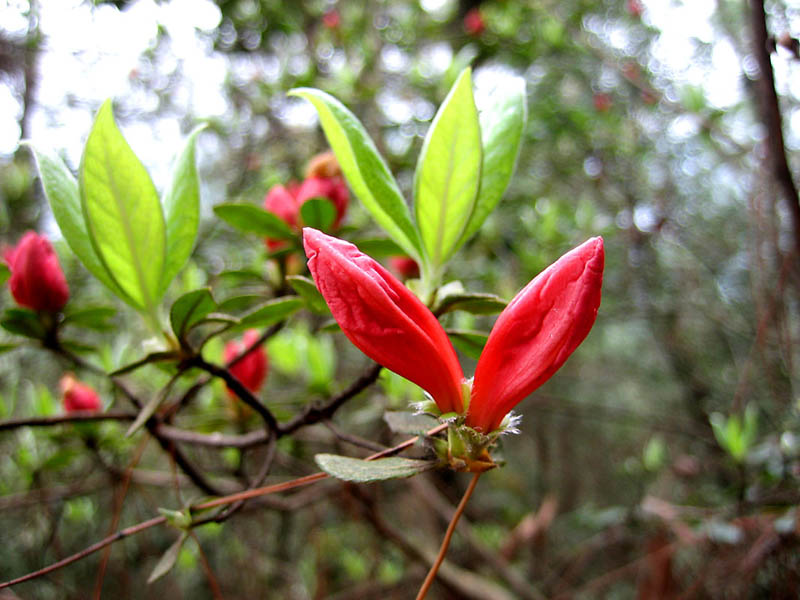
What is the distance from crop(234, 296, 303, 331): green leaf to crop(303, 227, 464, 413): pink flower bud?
0.54ft

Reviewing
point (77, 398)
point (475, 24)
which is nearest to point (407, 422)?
point (77, 398)

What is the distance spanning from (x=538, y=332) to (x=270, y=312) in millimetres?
281

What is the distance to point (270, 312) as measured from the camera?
0.55m

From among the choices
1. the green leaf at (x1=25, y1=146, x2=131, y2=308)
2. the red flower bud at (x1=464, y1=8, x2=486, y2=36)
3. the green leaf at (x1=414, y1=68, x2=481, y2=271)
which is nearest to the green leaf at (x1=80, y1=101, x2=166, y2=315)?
the green leaf at (x1=25, y1=146, x2=131, y2=308)

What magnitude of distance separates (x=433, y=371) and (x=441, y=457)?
0.07m

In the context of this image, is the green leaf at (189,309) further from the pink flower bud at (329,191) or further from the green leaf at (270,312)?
the pink flower bud at (329,191)

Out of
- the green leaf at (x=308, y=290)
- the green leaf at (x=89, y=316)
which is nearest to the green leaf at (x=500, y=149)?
the green leaf at (x=308, y=290)

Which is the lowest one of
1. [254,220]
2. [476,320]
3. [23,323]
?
[476,320]

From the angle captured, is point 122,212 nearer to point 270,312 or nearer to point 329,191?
point 270,312

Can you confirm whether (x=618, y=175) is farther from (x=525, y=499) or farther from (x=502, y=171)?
(x=502, y=171)

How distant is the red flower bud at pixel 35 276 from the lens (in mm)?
625

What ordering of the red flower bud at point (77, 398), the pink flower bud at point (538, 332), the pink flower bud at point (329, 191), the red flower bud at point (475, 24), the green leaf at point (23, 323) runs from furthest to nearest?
the red flower bud at point (475, 24) → the red flower bud at point (77, 398) → the pink flower bud at point (329, 191) → the green leaf at point (23, 323) → the pink flower bud at point (538, 332)

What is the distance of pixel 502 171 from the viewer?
1.69 ft

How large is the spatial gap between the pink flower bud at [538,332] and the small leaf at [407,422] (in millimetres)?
81
